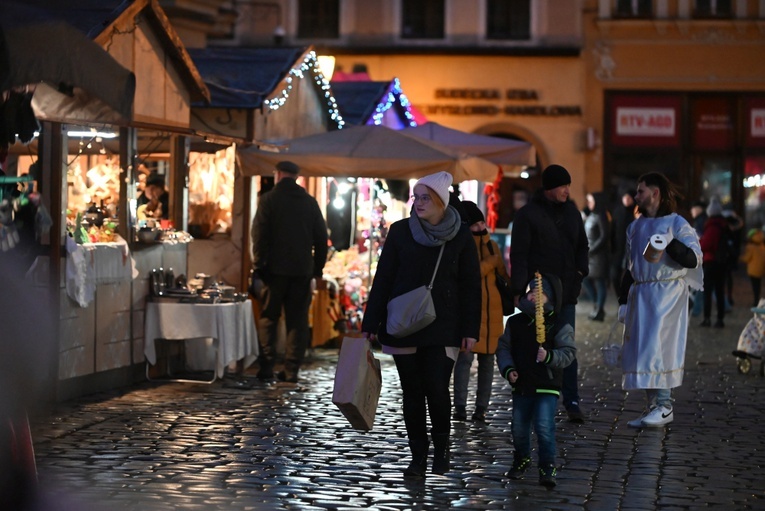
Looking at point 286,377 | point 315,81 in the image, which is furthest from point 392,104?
point 286,377

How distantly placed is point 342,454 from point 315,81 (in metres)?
9.99

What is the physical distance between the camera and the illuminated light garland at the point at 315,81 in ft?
56.3

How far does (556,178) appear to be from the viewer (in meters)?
10.5

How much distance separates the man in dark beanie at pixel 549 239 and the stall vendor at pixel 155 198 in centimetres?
516

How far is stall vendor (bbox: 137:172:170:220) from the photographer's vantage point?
14.8m

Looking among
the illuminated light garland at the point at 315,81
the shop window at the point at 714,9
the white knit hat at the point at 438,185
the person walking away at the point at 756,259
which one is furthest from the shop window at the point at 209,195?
the shop window at the point at 714,9

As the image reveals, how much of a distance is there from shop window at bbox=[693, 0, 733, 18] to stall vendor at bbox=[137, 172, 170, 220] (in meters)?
21.7

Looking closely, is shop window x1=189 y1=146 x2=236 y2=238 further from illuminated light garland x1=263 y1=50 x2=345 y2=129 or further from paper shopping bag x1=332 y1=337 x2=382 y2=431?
paper shopping bag x1=332 y1=337 x2=382 y2=431

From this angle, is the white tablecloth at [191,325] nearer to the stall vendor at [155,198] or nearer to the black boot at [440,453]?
the stall vendor at [155,198]

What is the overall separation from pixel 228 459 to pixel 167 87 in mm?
5507

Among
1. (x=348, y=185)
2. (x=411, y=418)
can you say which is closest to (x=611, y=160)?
(x=348, y=185)

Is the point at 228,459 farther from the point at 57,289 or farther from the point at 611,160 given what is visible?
the point at 611,160

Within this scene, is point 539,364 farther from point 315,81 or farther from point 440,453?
point 315,81

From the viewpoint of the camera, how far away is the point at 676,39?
34.6 meters
